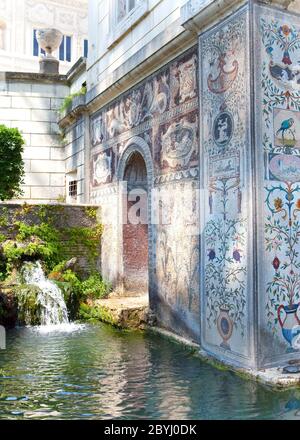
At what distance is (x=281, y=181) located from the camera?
18.2ft

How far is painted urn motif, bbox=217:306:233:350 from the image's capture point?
19.0ft

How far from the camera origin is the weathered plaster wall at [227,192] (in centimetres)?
553

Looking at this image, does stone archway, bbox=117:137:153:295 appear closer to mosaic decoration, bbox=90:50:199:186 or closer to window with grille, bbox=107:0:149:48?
mosaic decoration, bbox=90:50:199:186

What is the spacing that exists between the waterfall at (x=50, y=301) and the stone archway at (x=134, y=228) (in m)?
1.55

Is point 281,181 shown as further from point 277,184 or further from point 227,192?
point 227,192

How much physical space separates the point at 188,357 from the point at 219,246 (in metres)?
1.53

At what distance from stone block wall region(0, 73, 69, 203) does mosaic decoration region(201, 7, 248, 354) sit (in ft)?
26.4

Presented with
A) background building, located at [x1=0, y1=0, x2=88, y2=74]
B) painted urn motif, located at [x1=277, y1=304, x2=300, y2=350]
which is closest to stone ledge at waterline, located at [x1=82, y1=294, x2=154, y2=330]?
painted urn motif, located at [x1=277, y1=304, x2=300, y2=350]

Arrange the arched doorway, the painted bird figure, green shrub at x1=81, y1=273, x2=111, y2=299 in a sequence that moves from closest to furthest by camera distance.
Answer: the painted bird figure → the arched doorway → green shrub at x1=81, y1=273, x2=111, y2=299

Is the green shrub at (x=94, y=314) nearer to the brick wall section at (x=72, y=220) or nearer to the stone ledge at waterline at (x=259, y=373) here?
the brick wall section at (x=72, y=220)

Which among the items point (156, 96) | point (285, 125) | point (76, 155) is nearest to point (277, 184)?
point (285, 125)

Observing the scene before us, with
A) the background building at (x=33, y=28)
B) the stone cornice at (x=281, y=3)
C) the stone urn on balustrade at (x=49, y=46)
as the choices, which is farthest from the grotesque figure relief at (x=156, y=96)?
the background building at (x=33, y=28)

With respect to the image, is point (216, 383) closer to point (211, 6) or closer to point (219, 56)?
point (219, 56)
